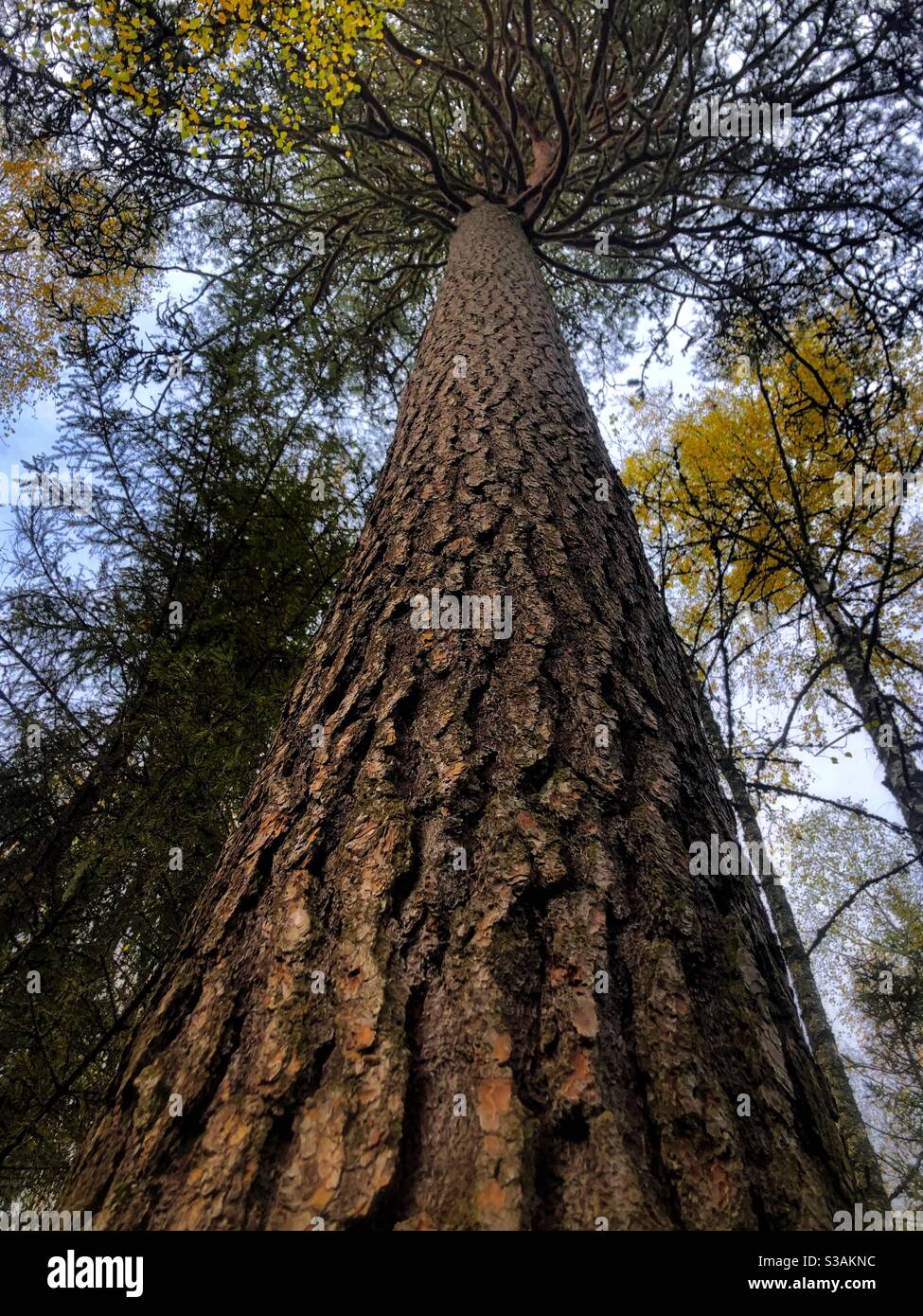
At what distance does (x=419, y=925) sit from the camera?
901mm

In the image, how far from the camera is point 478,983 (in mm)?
823

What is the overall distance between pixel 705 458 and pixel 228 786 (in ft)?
28.9

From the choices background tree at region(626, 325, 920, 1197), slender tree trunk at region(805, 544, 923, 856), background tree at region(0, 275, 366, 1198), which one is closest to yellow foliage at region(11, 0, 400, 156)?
background tree at region(0, 275, 366, 1198)

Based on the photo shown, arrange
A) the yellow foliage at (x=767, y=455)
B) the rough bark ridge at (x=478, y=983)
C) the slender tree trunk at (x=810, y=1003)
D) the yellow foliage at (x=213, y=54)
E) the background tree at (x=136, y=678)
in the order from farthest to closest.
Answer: the yellow foliage at (x=767, y=455)
the yellow foliage at (x=213, y=54)
the slender tree trunk at (x=810, y=1003)
the background tree at (x=136, y=678)
the rough bark ridge at (x=478, y=983)

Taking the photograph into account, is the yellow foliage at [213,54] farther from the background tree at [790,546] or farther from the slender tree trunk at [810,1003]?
the slender tree trunk at [810,1003]

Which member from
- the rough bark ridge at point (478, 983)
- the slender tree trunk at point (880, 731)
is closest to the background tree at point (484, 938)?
the rough bark ridge at point (478, 983)

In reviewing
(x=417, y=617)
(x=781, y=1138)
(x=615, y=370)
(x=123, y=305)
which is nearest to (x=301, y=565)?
(x=417, y=617)

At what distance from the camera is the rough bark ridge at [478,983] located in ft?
2.18

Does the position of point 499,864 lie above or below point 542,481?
below

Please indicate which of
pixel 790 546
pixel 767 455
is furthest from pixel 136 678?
pixel 767 455

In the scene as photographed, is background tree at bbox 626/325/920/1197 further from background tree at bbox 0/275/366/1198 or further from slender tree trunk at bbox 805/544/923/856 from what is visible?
background tree at bbox 0/275/366/1198

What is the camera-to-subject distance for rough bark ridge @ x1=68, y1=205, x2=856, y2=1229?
67 cm
